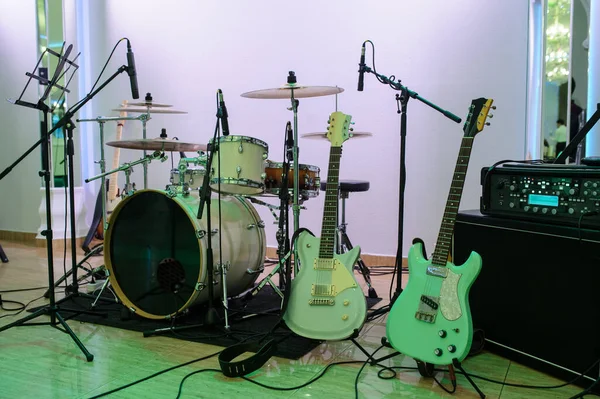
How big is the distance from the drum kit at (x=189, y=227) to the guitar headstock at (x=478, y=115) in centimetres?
80

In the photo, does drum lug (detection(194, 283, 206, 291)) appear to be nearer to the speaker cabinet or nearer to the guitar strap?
the guitar strap

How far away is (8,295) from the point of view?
326 cm

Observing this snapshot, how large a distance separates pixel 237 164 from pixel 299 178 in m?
0.45

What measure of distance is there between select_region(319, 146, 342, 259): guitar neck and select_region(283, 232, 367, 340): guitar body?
0.04 m

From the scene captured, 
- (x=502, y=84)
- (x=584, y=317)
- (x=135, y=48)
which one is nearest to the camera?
(x=584, y=317)

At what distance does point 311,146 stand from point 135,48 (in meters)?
2.11

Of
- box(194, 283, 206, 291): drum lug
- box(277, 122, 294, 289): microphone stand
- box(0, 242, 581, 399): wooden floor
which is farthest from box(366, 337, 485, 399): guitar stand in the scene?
box(194, 283, 206, 291): drum lug

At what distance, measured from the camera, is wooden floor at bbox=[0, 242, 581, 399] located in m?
1.85

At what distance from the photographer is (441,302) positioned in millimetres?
1845

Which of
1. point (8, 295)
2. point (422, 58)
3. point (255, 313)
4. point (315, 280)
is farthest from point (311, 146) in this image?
point (8, 295)

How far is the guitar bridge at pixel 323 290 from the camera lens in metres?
2.19

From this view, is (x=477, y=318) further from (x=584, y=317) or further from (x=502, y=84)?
(x=502, y=84)

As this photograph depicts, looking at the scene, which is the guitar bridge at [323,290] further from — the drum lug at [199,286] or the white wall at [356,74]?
the white wall at [356,74]

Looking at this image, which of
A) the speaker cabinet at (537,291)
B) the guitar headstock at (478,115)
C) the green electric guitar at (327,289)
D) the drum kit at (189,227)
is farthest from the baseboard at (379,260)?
the guitar headstock at (478,115)
